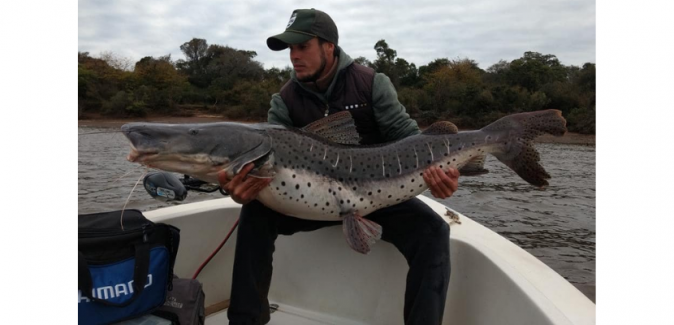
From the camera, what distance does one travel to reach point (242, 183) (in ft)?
7.12

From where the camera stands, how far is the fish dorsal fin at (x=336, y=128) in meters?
2.56

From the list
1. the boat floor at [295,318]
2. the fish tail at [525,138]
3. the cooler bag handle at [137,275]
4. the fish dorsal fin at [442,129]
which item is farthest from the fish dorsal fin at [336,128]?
the boat floor at [295,318]

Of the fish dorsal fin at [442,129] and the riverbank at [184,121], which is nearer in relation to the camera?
the fish dorsal fin at [442,129]

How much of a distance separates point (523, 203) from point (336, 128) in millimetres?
11278

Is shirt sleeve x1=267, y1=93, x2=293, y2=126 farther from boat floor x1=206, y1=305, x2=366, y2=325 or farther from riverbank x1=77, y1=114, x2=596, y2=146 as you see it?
riverbank x1=77, y1=114, x2=596, y2=146

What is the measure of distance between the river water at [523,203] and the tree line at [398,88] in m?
6.45

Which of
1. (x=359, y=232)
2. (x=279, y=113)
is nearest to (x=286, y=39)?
(x=279, y=113)

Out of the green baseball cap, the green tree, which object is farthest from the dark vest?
the green tree

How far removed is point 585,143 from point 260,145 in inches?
1065

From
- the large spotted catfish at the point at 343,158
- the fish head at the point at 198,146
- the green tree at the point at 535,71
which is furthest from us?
the green tree at the point at 535,71

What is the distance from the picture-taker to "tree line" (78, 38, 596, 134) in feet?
91.5

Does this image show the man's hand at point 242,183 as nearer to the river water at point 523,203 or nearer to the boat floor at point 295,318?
the boat floor at point 295,318

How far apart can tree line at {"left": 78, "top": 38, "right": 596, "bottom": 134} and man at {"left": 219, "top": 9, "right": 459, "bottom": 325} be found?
785 inches

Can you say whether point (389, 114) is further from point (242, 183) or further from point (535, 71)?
→ point (535, 71)
